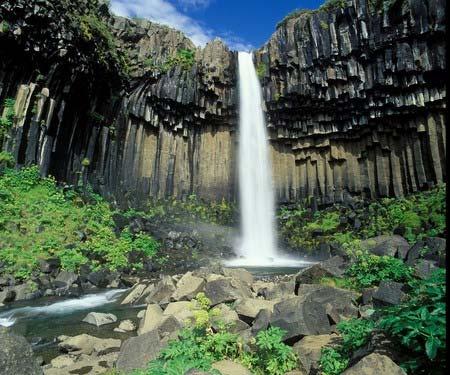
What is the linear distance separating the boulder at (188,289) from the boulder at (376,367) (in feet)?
21.6

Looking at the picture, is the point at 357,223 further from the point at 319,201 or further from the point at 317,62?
the point at 317,62

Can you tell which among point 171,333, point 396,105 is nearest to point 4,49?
point 171,333

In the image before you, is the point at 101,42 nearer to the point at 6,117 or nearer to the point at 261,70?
the point at 6,117

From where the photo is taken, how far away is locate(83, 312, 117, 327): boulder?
9539 millimetres

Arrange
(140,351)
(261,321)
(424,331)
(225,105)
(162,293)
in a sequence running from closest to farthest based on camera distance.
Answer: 1. (424,331)
2. (140,351)
3. (261,321)
4. (162,293)
5. (225,105)

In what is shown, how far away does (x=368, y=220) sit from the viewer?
77.6ft

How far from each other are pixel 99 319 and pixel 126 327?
109cm

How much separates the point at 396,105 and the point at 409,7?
20.8ft

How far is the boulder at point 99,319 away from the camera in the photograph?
954cm

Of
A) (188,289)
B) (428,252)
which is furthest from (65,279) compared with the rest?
(428,252)

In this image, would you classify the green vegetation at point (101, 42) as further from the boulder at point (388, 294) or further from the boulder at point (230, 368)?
the boulder at point (388, 294)

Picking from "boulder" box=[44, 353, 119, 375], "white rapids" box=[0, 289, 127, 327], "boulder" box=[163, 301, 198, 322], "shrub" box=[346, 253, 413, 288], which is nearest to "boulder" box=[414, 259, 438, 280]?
"shrub" box=[346, 253, 413, 288]

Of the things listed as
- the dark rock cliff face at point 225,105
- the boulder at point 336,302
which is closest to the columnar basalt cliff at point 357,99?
the dark rock cliff face at point 225,105

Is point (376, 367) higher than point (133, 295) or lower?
higher
